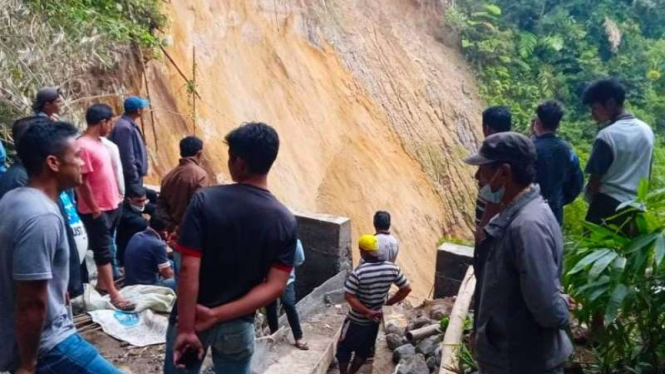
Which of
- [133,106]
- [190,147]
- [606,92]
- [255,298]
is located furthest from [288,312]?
[255,298]

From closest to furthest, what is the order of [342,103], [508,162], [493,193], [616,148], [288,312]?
[508,162] < [493,193] < [616,148] < [288,312] < [342,103]

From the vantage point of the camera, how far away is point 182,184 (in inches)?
259

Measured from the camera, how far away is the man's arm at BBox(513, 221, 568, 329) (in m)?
3.21

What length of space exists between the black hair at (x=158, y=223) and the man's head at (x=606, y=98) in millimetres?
3596

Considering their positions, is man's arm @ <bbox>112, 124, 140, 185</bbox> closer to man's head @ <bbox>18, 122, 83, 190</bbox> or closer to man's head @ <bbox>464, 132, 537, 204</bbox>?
man's head @ <bbox>18, 122, 83, 190</bbox>

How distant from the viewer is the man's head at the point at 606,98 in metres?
5.21

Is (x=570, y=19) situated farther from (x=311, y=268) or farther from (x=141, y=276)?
(x=141, y=276)

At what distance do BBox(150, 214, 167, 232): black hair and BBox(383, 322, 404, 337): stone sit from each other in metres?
2.32

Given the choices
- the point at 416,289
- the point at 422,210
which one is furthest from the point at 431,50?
the point at 416,289

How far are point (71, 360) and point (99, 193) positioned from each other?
3.31 meters

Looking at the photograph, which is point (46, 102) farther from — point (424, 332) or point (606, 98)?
point (606, 98)

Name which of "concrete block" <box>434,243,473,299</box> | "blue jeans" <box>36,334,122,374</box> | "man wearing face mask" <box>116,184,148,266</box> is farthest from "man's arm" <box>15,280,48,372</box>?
"concrete block" <box>434,243,473,299</box>

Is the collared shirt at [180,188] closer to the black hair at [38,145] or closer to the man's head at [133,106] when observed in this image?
the man's head at [133,106]

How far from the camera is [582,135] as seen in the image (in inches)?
720
